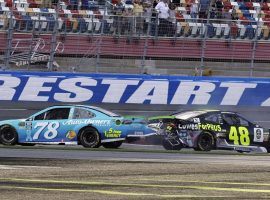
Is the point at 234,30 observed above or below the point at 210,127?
above

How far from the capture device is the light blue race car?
2328 centimetres

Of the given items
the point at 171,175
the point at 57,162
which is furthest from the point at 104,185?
the point at 57,162

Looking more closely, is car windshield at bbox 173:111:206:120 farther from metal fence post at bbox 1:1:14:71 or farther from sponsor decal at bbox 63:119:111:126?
metal fence post at bbox 1:1:14:71

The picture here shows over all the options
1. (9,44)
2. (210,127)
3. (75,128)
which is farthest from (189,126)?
(9,44)

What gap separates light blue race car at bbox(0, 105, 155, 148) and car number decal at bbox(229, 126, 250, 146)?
2106 millimetres

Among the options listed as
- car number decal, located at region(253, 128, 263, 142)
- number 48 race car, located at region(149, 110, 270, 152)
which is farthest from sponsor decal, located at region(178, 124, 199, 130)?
car number decal, located at region(253, 128, 263, 142)

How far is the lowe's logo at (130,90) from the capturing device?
88.0 ft

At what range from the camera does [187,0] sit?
1259 inches

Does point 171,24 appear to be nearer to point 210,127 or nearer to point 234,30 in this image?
point 234,30

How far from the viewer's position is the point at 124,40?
28344 mm

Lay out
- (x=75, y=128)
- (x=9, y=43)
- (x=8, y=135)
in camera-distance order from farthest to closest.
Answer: (x=9, y=43) < (x=8, y=135) < (x=75, y=128)

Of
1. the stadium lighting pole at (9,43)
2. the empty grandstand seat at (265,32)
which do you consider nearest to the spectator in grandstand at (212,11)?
the empty grandstand seat at (265,32)

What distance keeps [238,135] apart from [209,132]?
0.82 m

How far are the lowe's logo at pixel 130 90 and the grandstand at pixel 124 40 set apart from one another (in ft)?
2.83
